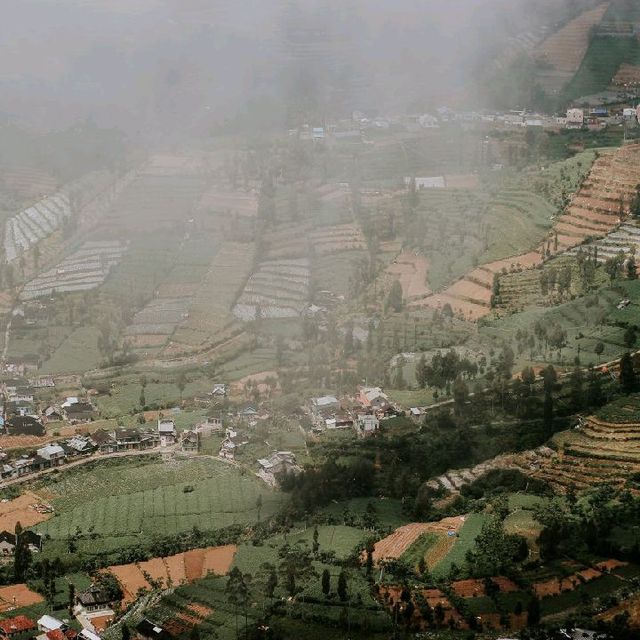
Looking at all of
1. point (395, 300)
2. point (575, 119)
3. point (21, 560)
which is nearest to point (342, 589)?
point (21, 560)

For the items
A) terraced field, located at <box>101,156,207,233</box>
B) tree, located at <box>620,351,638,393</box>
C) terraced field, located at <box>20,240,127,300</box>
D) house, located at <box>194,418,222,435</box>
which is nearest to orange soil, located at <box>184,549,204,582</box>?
house, located at <box>194,418,222,435</box>

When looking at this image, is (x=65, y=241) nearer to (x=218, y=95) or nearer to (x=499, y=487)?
(x=218, y=95)

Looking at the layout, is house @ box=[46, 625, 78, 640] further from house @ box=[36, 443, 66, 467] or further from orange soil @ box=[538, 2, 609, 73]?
orange soil @ box=[538, 2, 609, 73]

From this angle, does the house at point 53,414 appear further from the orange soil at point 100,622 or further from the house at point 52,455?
the orange soil at point 100,622

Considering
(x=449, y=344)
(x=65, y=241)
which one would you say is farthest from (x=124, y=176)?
(x=449, y=344)

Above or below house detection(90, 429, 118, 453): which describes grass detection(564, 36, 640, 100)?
above

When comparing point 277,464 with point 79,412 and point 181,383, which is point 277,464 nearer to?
point 181,383

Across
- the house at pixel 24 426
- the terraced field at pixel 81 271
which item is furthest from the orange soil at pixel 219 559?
the terraced field at pixel 81 271
